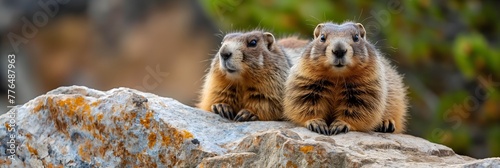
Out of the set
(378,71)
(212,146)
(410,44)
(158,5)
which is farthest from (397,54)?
(212,146)

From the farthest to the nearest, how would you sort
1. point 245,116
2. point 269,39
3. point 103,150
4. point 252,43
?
point 269,39
point 252,43
point 245,116
point 103,150

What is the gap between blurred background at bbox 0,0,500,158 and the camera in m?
14.5

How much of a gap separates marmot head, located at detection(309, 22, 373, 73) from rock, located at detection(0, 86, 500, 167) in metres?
0.58

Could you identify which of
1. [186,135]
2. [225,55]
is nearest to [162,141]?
[186,135]

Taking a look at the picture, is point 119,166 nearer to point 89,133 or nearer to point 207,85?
point 89,133

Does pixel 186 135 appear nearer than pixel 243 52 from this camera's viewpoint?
Yes

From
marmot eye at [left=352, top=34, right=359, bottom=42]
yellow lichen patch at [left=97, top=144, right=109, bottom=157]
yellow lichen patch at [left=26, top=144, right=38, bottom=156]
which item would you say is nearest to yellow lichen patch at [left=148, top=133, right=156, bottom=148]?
yellow lichen patch at [left=97, top=144, right=109, bottom=157]

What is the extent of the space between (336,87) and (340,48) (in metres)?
0.47

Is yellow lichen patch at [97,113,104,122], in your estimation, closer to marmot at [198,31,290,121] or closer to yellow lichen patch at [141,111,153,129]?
yellow lichen patch at [141,111,153,129]

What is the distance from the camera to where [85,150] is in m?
6.62

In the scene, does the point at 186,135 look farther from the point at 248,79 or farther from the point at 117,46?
the point at 117,46

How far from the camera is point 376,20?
579 inches

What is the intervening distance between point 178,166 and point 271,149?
78cm

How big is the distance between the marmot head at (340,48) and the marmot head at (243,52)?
662mm
